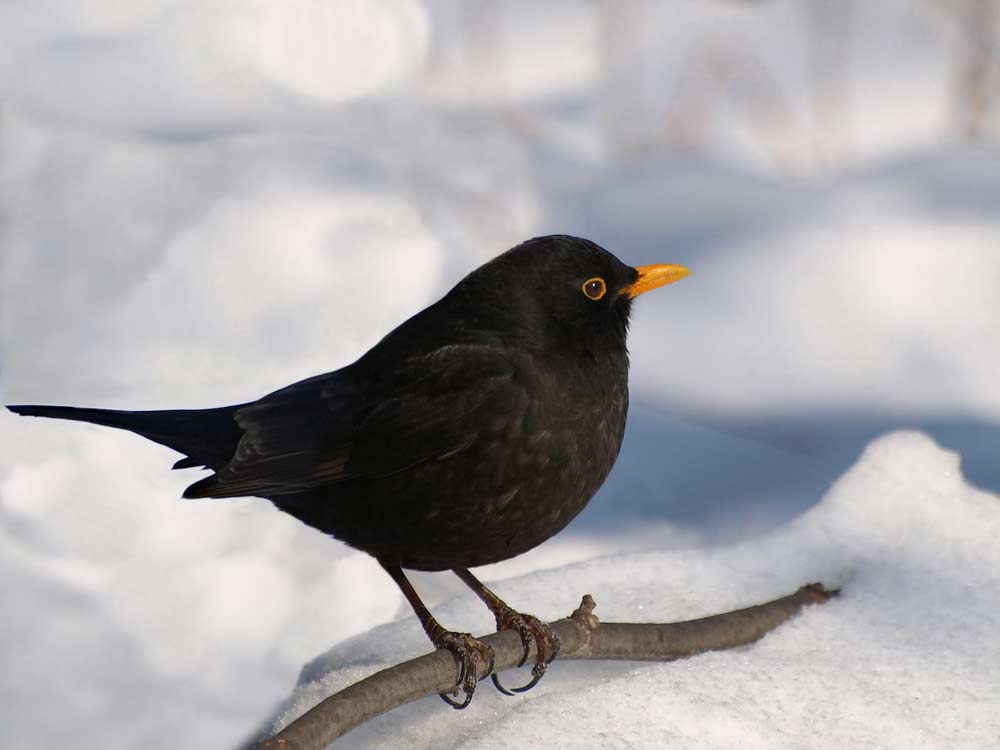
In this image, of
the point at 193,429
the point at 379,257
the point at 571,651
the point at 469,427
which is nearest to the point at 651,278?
the point at 469,427

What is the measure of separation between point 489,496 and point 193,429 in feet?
2.89

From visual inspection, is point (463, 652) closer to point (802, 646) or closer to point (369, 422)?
point (369, 422)

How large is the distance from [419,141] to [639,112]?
46.7 inches

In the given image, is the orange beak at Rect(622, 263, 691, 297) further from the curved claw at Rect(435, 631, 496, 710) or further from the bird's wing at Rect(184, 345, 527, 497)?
the curved claw at Rect(435, 631, 496, 710)

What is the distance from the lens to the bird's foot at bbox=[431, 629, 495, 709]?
2.81 meters

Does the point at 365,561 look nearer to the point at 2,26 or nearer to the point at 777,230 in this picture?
the point at 777,230

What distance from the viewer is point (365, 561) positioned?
4238mm

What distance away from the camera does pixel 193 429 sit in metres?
3.16

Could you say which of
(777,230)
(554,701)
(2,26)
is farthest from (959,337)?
(2,26)

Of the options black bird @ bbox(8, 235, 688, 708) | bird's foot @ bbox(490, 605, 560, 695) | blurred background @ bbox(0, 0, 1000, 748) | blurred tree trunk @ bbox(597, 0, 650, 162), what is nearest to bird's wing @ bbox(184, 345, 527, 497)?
black bird @ bbox(8, 235, 688, 708)

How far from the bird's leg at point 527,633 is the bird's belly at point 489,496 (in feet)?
0.84

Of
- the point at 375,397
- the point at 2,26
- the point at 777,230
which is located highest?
the point at 2,26

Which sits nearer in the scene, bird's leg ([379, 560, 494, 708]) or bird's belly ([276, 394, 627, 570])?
bird's belly ([276, 394, 627, 570])

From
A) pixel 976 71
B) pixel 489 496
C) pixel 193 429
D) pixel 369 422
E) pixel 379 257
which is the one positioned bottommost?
pixel 489 496
